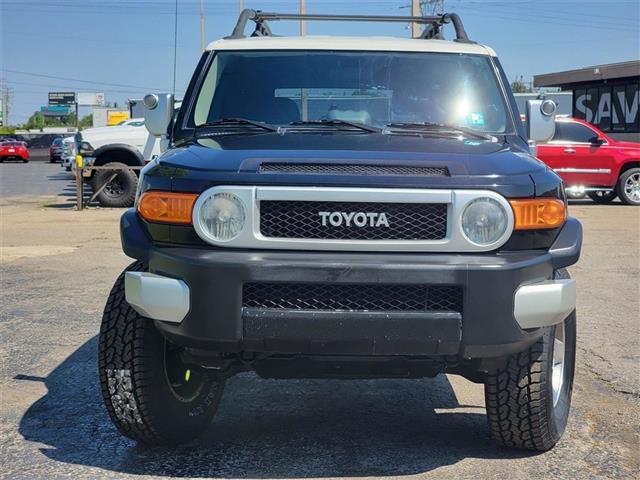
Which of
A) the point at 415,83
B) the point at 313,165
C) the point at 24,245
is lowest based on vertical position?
the point at 24,245

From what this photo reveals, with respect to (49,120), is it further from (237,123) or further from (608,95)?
(237,123)

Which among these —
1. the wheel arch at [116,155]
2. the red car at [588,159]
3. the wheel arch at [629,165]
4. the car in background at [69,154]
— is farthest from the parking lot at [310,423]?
the car in background at [69,154]

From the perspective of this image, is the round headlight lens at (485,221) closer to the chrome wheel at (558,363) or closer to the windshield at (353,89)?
the chrome wheel at (558,363)

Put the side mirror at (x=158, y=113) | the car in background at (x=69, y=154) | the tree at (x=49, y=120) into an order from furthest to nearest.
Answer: the tree at (x=49, y=120), the car in background at (x=69, y=154), the side mirror at (x=158, y=113)

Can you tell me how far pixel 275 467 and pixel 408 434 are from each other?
0.78 meters

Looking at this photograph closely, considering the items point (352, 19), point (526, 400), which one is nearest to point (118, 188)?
point (352, 19)

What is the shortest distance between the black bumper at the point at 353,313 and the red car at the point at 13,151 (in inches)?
1921

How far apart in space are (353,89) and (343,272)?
170cm

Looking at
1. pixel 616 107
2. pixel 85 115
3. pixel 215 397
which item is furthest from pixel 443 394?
pixel 85 115

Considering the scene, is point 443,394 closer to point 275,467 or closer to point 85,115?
point 275,467

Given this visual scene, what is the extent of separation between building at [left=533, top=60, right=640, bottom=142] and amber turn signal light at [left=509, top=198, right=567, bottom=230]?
83.3ft

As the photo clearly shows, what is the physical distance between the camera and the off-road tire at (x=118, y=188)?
17.0 m

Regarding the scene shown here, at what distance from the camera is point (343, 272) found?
3.31 m

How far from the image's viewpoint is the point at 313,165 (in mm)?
3465
